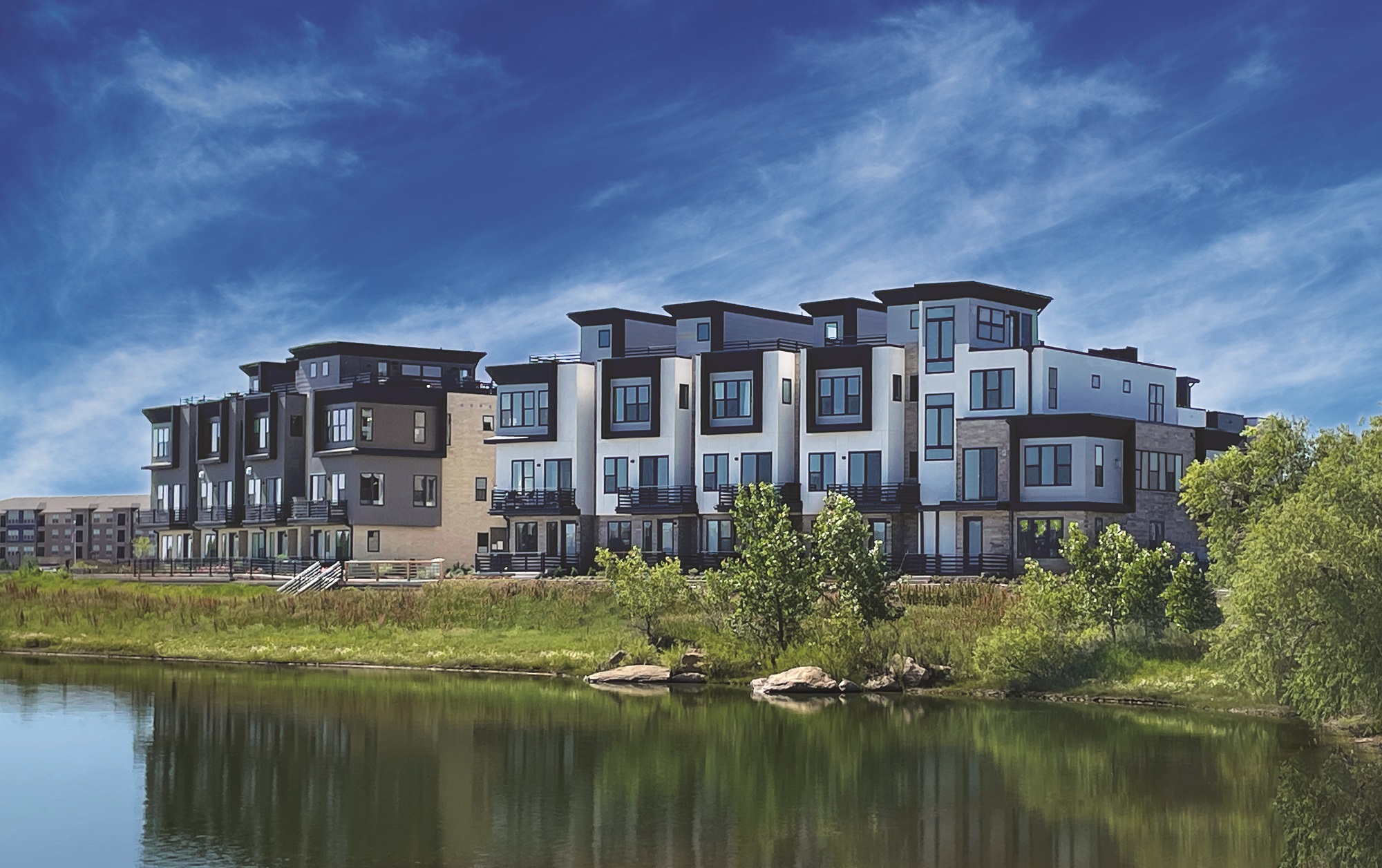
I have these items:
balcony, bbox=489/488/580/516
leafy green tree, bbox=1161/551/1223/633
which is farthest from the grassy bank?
balcony, bbox=489/488/580/516

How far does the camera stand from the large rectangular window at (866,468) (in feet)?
213

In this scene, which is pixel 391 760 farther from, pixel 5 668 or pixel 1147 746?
pixel 5 668

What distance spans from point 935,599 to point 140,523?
59682 mm

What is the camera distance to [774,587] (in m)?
47.1

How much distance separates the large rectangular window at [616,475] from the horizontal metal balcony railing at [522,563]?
357cm

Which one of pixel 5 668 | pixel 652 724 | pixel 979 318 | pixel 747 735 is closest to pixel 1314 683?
pixel 747 735

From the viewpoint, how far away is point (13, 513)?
A: 177 metres

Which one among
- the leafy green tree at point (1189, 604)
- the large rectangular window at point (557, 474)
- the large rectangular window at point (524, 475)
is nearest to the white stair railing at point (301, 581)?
the large rectangular window at point (524, 475)

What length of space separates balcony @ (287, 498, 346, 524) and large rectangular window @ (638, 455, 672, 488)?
60.3 ft

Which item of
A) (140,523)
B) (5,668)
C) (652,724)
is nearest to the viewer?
(652,724)

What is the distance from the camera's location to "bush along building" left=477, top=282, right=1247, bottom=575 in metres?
61.3

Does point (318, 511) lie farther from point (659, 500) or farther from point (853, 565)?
point (853, 565)

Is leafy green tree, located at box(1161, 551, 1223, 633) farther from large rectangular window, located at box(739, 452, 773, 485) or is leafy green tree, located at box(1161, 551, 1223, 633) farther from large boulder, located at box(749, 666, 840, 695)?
large rectangular window, located at box(739, 452, 773, 485)

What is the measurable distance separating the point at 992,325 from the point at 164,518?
53.5m
